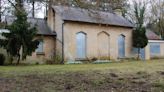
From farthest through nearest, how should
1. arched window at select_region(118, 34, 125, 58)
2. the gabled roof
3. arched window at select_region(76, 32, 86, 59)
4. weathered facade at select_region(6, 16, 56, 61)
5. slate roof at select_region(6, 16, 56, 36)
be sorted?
arched window at select_region(118, 34, 125, 58) < arched window at select_region(76, 32, 86, 59) < slate roof at select_region(6, 16, 56, 36) < weathered facade at select_region(6, 16, 56, 61) < the gabled roof


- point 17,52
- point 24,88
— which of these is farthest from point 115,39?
point 24,88

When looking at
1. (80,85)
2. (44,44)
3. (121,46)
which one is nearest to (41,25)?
(44,44)

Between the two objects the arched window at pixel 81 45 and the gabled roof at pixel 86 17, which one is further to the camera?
the arched window at pixel 81 45

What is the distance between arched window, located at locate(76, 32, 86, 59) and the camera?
33.5 m

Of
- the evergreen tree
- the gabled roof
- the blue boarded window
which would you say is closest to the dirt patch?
the gabled roof

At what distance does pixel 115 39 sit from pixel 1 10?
20.0 m

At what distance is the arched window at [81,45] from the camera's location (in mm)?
33500

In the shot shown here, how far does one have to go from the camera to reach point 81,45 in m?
33.8

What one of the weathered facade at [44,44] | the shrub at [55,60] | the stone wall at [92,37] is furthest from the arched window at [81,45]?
the weathered facade at [44,44]

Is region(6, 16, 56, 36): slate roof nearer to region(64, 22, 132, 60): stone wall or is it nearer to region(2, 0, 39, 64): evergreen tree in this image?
region(64, 22, 132, 60): stone wall

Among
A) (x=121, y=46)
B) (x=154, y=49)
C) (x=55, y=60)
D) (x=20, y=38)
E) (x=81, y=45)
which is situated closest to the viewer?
(x=20, y=38)

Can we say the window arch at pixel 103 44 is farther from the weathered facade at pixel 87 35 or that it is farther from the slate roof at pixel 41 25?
the slate roof at pixel 41 25

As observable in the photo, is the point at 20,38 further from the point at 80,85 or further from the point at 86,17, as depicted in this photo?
the point at 80,85

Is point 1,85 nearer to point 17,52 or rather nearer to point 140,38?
point 17,52
